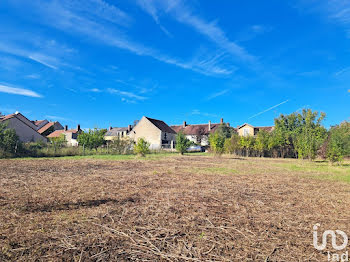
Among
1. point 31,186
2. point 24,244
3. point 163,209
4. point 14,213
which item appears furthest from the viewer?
point 31,186

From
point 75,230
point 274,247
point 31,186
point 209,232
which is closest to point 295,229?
point 274,247

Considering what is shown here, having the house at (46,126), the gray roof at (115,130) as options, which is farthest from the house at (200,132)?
the house at (46,126)

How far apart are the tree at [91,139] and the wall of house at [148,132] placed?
14661mm

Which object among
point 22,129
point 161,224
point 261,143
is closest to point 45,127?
point 22,129

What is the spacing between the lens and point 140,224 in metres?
3.24

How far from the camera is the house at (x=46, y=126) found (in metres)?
53.2

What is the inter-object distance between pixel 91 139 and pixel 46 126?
38.1 m

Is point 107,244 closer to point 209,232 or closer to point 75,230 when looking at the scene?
point 75,230

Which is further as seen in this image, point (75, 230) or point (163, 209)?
point (163, 209)

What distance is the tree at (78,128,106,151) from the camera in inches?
1006

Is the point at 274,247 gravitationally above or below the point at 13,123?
below

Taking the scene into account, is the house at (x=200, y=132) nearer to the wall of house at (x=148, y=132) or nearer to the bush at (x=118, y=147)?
the wall of house at (x=148, y=132)

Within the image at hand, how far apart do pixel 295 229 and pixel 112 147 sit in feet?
82.1

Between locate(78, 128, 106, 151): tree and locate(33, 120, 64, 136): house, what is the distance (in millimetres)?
34945
